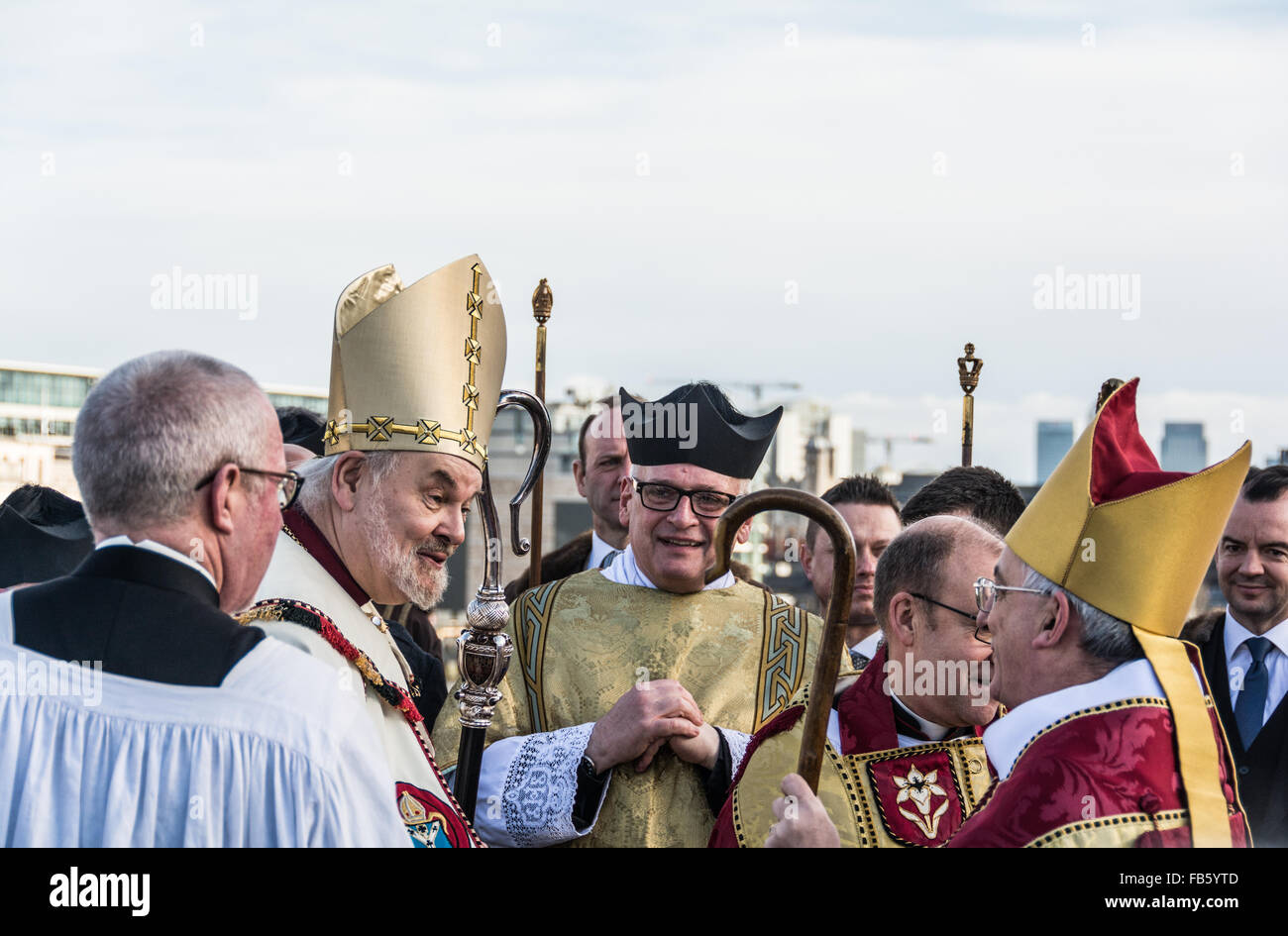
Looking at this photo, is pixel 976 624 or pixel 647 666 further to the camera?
pixel 647 666

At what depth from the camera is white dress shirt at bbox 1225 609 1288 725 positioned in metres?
5.09

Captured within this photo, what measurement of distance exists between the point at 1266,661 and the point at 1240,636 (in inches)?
4.9

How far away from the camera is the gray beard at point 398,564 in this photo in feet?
11.5

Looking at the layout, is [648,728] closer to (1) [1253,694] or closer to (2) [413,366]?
(2) [413,366]

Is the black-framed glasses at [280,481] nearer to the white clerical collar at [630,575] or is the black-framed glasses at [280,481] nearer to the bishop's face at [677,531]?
the bishop's face at [677,531]

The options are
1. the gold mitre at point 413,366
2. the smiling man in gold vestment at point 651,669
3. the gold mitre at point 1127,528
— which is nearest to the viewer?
the gold mitre at point 1127,528

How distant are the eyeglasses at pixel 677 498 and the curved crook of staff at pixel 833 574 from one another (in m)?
1.37

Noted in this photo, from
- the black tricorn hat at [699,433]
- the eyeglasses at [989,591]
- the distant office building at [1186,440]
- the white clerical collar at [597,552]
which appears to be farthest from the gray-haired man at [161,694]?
the distant office building at [1186,440]

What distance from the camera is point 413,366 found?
383 cm

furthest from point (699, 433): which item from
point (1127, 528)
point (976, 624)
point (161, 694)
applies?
point (161, 694)

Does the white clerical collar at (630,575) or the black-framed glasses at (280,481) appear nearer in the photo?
the black-framed glasses at (280,481)

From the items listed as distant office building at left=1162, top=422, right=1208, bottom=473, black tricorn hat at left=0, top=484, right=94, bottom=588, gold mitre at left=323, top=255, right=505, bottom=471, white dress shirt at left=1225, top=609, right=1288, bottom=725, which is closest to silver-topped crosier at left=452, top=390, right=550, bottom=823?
gold mitre at left=323, top=255, right=505, bottom=471
